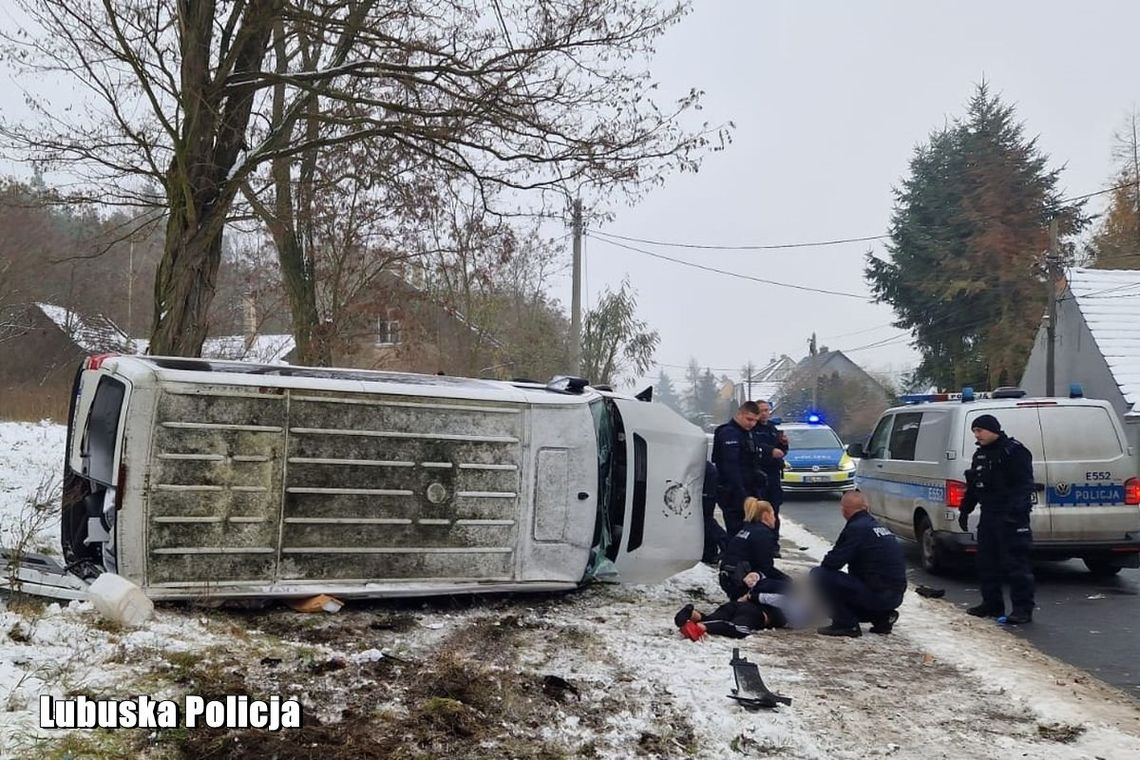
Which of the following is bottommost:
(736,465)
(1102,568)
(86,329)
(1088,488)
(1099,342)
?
(1102,568)

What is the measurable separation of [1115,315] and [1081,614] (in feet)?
68.6

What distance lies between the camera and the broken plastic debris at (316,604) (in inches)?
255

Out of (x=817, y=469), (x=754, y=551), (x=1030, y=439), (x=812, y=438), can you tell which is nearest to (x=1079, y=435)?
(x=1030, y=439)

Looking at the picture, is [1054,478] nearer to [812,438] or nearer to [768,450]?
[768,450]

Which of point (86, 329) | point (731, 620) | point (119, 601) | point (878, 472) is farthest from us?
point (86, 329)

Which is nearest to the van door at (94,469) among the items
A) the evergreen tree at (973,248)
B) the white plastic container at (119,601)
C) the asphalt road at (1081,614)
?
the white plastic container at (119,601)

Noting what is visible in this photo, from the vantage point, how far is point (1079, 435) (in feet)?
30.4

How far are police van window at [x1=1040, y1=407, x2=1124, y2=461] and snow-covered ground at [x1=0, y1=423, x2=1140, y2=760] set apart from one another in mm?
2904

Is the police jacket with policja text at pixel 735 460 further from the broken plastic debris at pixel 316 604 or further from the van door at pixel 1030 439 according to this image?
the broken plastic debris at pixel 316 604

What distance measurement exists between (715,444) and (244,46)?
6.95m

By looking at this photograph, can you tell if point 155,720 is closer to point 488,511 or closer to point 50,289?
point 488,511

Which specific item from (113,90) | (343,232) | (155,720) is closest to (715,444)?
(155,720)

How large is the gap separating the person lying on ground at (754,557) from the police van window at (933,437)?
3.20 meters

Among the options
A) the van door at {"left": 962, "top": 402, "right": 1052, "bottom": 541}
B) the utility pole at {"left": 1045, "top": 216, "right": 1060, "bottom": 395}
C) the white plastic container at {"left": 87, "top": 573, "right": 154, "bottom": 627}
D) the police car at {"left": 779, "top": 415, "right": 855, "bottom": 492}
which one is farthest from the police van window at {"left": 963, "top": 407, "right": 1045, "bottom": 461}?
the utility pole at {"left": 1045, "top": 216, "right": 1060, "bottom": 395}
